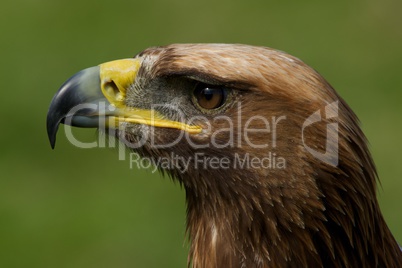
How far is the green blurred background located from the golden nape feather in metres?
2.44

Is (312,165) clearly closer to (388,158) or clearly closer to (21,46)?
(388,158)

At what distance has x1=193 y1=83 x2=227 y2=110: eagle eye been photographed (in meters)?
3.53

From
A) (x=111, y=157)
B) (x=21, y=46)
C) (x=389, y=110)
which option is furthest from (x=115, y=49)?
(x=389, y=110)

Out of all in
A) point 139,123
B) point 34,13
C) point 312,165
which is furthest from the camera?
point 34,13

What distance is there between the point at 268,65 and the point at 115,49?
505 centimetres

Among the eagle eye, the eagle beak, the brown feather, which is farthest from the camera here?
the eagle beak

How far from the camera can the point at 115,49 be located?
27.7 ft

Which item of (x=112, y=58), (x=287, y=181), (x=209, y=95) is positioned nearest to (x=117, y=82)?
(x=209, y=95)

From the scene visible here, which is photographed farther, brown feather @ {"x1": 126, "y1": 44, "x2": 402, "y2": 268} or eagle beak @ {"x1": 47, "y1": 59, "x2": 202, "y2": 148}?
eagle beak @ {"x1": 47, "y1": 59, "x2": 202, "y2": 148}

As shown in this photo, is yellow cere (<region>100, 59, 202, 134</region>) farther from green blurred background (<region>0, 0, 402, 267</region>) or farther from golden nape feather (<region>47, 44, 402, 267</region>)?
green blurred background (<region>0, 0, 402, 267</region>)

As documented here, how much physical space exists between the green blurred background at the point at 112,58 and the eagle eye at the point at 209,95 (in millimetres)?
2551

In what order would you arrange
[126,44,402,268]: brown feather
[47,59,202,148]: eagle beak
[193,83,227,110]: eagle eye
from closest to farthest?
1. [126,44,402,268]: brown feather
2. [193,83,227,110]: eagle eye
3. [47,59,202,148]: eagle beak

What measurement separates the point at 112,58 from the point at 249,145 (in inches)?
189

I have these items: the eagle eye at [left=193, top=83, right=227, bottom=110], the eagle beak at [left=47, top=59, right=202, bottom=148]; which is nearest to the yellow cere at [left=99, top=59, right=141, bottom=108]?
the eagle beak at [left=47, top=59, right=202, bottom=148]
